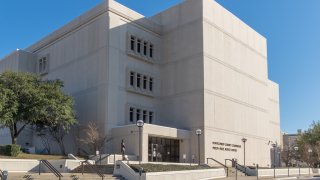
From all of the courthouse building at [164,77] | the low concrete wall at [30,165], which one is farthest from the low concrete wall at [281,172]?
the low concrete wall at [30,165]

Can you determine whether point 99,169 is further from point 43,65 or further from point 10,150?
point 43,65

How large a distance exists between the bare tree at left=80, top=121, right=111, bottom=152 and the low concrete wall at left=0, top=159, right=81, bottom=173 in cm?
917

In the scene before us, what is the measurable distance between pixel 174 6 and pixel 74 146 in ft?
76.8

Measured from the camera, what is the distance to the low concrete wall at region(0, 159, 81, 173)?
3356 cm

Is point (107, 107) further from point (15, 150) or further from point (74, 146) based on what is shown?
point (15, 150)

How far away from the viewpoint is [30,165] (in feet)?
115

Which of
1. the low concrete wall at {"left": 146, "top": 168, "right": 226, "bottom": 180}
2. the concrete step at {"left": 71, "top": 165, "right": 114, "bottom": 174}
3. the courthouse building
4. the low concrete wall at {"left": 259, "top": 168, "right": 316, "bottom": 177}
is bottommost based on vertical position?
the low concrete wall at {"left": 259, "top": 168, "right": 316, "bottom": 177}

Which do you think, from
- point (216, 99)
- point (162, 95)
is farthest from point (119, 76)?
point (216, 99)

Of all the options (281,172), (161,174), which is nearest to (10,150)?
(161,174)

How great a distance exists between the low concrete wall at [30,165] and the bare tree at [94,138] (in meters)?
9.17

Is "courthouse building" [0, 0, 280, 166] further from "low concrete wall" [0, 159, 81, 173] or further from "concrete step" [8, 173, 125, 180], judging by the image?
"concrete step" [8, 173, 125, 180]

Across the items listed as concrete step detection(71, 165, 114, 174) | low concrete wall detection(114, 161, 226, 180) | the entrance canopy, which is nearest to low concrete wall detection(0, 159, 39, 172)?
concrete step detection(71, 165, 114, 174)

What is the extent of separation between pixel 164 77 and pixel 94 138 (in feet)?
51.5

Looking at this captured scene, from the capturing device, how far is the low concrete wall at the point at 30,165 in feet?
110
